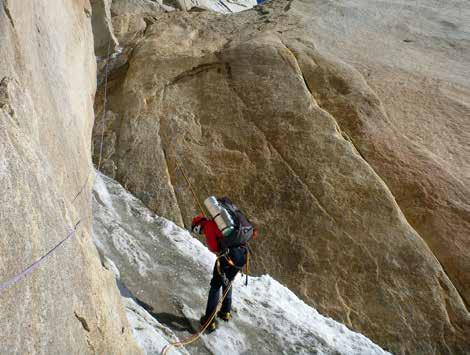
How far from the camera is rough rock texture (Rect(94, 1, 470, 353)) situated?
8398 mm

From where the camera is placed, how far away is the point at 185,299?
7676mm

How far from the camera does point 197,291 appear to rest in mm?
7988

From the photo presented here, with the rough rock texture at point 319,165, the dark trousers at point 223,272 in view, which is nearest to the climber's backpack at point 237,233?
the dark trousers at point 223,272

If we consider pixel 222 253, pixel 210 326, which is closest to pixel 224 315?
pixel 210 326

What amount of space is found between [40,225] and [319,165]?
23.6 ft

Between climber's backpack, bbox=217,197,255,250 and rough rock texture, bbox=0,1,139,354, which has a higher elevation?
rough rock texture, bbox=0,1,139,354

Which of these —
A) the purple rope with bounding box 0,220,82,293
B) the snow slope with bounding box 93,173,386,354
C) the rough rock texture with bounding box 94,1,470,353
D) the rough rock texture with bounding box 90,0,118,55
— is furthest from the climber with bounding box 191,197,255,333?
the rough rock texture with bounding box 90,0,118,55

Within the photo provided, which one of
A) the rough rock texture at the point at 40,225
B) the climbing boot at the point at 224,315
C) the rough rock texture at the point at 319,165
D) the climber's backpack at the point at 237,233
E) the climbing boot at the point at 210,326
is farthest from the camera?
the rough rock texture at the point at 319,165

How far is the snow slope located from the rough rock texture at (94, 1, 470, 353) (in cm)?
47

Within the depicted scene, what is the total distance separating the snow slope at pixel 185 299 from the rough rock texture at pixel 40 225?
5.13 feet

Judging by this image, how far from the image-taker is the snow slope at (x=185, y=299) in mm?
6910

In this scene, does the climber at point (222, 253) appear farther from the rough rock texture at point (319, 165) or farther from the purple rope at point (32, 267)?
the purple rope at point (32, 267)

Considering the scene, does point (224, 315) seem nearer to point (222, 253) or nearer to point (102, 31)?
point (222, 253)

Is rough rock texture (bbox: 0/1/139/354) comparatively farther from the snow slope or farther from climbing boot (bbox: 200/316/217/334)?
climbing boot (bbox: 200/316/217/334)
